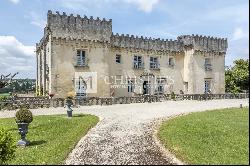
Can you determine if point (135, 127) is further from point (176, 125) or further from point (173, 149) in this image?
point (173, 149)

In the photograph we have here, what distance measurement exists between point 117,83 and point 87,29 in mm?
6589

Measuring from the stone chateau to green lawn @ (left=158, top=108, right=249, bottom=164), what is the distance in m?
16.4

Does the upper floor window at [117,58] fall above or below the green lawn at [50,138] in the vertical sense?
above

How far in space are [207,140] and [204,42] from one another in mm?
29406

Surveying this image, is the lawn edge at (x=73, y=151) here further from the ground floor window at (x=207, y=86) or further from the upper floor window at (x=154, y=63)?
the ground floor window at (x=207, y=86)

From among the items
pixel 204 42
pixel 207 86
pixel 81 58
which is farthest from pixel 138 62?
pixel 207 86

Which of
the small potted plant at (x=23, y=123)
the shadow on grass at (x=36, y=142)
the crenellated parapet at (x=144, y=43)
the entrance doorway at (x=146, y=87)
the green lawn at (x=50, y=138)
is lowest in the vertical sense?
the shadow on grass at (x=36, y=142)

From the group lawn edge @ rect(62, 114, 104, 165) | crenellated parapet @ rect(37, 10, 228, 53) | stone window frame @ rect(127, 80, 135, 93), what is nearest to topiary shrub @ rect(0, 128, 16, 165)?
lawn edge @ rect(62, 114, 104, 165)

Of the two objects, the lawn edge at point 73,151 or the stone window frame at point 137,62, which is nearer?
the lawn edge at point 73,151

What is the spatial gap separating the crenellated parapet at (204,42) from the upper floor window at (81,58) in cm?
1328

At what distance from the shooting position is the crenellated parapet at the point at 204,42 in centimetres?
4103

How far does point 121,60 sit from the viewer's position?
37.0 metres

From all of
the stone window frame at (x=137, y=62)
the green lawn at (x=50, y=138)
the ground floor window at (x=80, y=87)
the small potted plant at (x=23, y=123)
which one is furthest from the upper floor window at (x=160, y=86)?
the small potted plant at (x=23, y=123)

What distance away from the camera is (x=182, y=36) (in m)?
41.5
